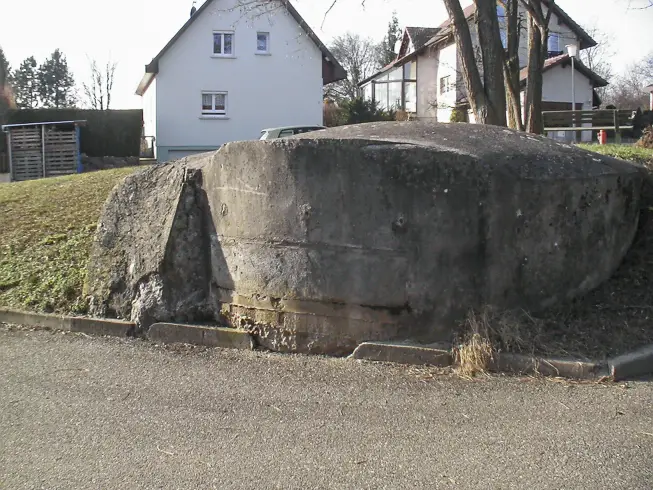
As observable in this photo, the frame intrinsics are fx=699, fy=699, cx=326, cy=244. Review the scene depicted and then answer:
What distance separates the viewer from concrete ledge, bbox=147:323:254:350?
21.4 feet

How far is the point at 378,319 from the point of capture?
6070 mm

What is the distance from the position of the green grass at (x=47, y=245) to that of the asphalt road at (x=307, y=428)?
1.93m

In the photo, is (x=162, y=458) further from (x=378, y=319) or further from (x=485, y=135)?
(x=485, y=135)

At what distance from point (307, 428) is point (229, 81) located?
1190 inches

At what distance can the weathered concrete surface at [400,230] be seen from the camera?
591 centimetres

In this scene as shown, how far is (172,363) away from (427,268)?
93.6 inches

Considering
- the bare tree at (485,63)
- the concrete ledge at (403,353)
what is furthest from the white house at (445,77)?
the concrete ledge at (403,353)

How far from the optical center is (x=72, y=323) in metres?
7.35

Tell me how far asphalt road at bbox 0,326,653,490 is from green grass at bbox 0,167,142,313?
A: 75.9 inches

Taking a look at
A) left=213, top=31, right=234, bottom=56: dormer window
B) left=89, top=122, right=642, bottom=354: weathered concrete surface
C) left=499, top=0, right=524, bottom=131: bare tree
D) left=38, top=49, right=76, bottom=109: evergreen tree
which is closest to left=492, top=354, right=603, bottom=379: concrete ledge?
left=89, top=122, right=642, bottom=354: weathered concrete surface

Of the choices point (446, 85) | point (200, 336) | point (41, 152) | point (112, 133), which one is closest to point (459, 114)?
point (446, 85)

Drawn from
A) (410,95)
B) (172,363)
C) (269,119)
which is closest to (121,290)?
(172,363)

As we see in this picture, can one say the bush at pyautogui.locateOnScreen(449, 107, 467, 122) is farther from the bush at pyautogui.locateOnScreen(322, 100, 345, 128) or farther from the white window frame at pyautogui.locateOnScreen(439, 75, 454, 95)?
the bush at pyautogui.locateOnScreen(322, 100, 345, 128)

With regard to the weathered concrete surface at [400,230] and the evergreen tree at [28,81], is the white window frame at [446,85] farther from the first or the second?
the evergreen tree at [28,81]
